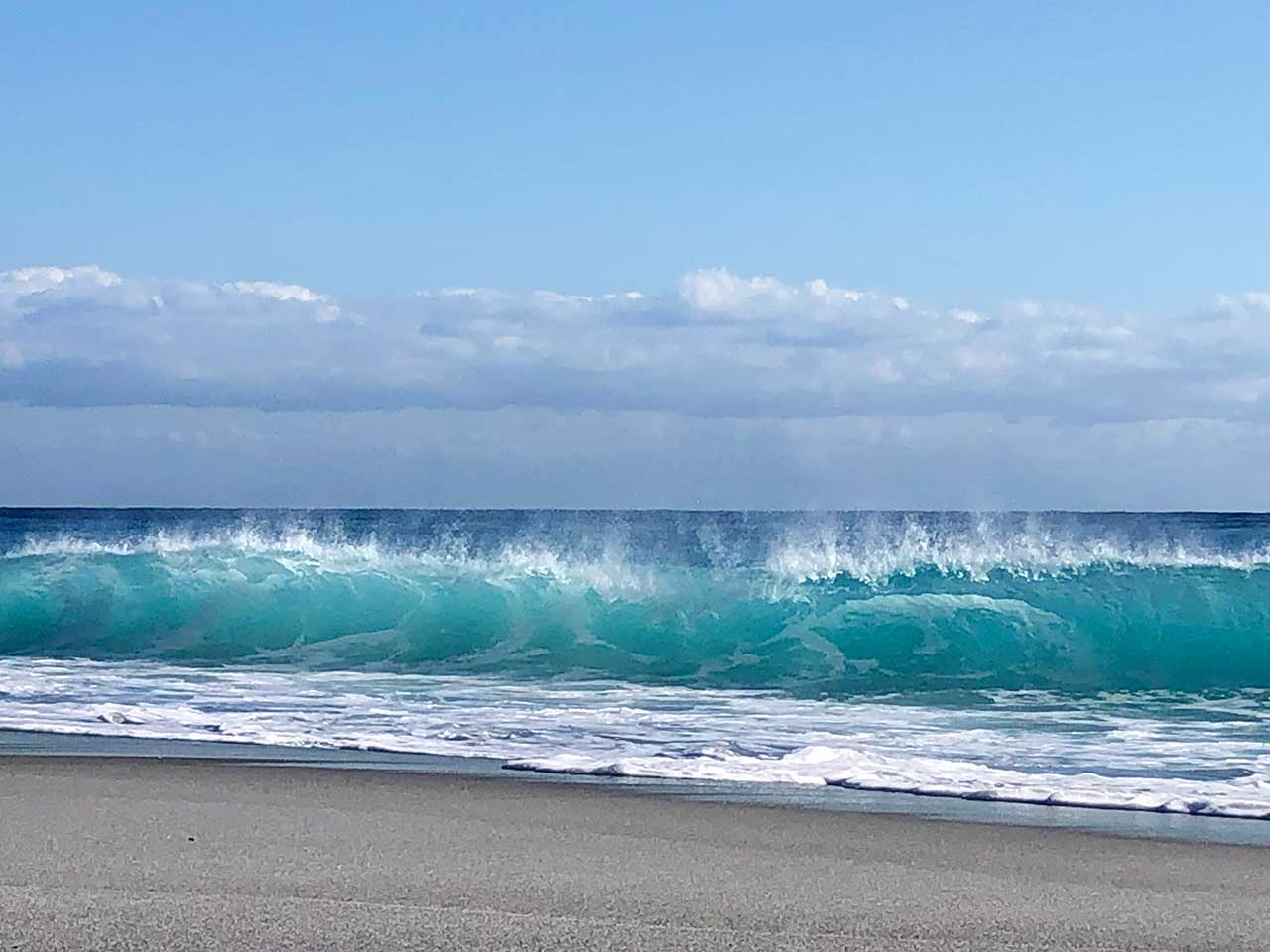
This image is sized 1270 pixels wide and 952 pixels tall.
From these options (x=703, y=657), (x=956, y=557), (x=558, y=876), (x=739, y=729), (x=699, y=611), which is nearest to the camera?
(x=558, y=876)

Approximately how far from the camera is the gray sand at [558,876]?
15.6 ft

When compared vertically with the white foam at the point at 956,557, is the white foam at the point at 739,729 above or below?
below

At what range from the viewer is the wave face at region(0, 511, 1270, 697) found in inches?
Answer: 655

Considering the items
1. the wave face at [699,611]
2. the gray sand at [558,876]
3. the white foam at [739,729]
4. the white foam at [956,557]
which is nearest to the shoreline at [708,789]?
the white foam at [739,729]

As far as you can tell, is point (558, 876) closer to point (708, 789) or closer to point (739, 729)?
point (708, 789)

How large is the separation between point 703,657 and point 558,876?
38.9ft

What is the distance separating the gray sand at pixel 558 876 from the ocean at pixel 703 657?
58.4 inches

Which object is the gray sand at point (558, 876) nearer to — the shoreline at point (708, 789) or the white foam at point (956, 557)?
the shoreline at point (708, 789)

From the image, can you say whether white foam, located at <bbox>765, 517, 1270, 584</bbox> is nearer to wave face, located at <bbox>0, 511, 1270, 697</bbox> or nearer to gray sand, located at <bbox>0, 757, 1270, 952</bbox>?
wave face, located at <bbox>0, 511, 1270, 697</bbox>

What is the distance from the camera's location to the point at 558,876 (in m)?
5.66

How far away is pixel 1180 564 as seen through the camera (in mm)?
23078

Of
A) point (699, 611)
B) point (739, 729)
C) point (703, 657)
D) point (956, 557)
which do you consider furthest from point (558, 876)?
point (956, 557)

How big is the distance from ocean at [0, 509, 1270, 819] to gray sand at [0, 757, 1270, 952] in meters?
1.48

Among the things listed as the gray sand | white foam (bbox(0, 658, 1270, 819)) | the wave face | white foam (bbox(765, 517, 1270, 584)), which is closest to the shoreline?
white foam (bbox(0, 658, 1270, 819))
